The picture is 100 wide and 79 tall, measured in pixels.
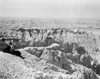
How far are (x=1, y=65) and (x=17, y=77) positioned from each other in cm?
106

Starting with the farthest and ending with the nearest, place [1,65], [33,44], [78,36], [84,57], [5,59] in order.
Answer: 1. [78,36]
2. [33,44]
3. [84,57]
4. [5,59]
5. [1,65]

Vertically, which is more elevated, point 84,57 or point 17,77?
point 17,77

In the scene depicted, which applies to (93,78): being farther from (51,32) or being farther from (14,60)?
(51,32)

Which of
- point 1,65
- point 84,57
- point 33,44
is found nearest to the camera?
point 1,65

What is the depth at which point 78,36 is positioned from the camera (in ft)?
157

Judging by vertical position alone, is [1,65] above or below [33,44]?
above

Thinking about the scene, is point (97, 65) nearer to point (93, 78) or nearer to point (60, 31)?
point (93, 78)

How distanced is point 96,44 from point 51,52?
108ft

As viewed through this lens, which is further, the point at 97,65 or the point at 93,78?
the point at 97,65

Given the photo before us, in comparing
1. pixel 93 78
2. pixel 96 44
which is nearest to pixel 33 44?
pixel 93 78

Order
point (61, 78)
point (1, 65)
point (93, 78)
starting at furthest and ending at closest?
point (93, 78) < point (1, 65) < point (61, 78)

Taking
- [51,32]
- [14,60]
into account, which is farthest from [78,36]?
[14,60]

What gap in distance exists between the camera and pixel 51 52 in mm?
15914

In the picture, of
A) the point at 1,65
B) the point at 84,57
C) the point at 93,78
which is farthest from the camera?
the point at 84,57
